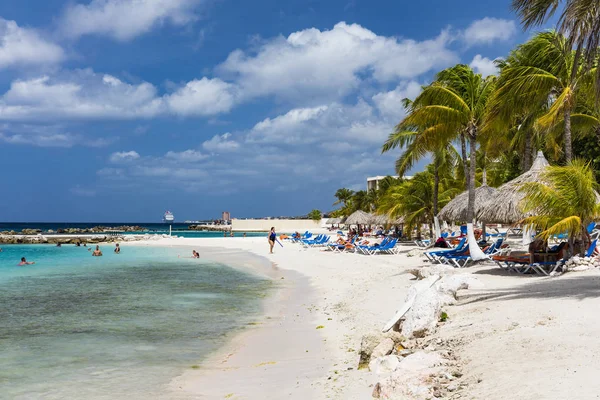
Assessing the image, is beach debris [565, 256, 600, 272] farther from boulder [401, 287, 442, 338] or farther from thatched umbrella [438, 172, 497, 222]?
thatched umbrella [438, 172, 497, 222]

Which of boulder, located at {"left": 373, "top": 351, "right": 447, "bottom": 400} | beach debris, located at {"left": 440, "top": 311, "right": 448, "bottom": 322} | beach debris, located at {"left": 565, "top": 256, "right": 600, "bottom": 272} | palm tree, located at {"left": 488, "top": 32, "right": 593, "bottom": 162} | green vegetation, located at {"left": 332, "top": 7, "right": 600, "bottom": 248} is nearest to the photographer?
boulder, located at {"left": 373, "top": 351, "right": 447, "bottom": 400}

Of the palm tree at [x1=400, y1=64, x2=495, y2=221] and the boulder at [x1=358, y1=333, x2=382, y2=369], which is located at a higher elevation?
the palm tree at [x1=400, y1=64, x2=495, y2=221]

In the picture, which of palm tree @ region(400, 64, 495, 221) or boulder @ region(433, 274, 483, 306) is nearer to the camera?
boulder @ region(433, 274, 483, 306)

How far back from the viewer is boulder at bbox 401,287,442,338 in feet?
20.0

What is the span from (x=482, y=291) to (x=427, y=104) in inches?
302

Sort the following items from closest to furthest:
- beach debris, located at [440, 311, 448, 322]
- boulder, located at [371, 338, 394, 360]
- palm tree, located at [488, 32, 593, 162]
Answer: boulder, located at [371, 338, 394, 360] → beach debris, located at [440, 311, 448, 322] → palm tree, located at [488, 32, 593, 162]

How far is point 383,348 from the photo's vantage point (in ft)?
17.8

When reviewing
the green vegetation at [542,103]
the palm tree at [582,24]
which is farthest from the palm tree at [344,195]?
the palm tree at [582,24]

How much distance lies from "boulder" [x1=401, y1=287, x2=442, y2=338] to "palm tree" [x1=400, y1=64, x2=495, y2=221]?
8.50 m

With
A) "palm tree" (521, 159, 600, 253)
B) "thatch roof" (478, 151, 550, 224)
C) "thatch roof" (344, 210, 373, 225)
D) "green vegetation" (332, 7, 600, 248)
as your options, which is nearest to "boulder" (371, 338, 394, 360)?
"green vegetation" (332, 7, 600, 248)

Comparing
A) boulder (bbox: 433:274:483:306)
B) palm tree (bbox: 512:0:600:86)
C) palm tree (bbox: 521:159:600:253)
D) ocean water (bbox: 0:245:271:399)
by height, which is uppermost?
palm tree (bbox: 512:0:600:86)

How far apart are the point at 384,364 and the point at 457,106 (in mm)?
10860

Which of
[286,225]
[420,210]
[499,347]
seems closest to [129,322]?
[499,347]

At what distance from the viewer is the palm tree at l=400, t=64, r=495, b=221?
14.1 metres
